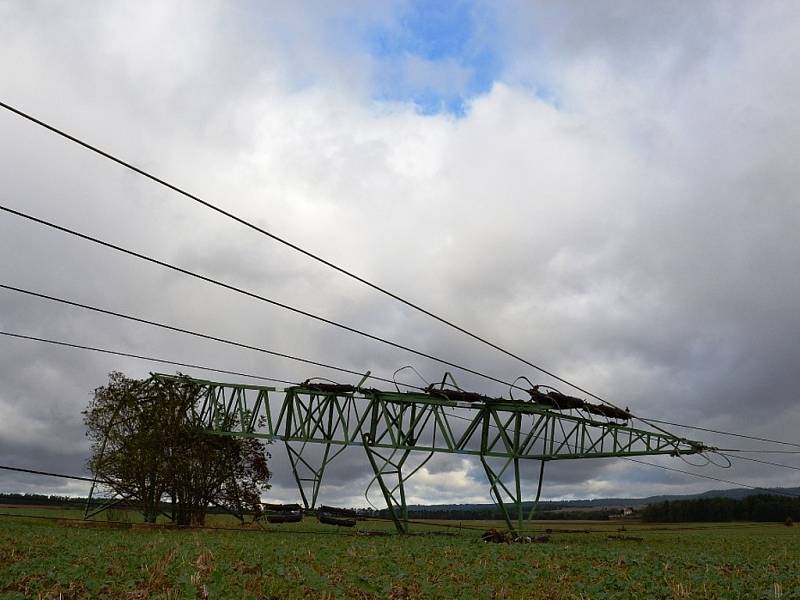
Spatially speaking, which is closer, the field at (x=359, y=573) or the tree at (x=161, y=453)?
the field at (x=359, y=573)

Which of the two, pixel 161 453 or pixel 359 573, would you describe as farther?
pixel 161 453

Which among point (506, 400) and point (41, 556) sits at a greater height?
point (506, 400)

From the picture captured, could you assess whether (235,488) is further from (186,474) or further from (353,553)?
(353,553)

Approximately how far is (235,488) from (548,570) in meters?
26.9

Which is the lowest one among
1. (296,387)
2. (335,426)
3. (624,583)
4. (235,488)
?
(624,583)

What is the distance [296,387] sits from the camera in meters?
34.3

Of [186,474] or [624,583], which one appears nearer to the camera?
[624,583]

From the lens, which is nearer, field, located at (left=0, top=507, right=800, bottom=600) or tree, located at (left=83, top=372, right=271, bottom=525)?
field, located at (left=0, top=507, right=800, bottom=600)

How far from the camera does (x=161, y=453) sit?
36.4 meters

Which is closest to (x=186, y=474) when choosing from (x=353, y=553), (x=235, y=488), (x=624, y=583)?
(x=235, y=488)

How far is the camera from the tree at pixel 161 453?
118 ft

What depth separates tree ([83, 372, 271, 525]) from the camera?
3603 centimetres

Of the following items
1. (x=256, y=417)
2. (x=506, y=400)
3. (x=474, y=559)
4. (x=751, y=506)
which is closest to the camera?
(x=474, y=559)

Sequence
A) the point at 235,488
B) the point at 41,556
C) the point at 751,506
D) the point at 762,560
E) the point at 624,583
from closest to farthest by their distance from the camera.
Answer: the point at 624,583 < the point at 41,556 < the point at 762,560 < the point at 235,488 < the point at 751,506
